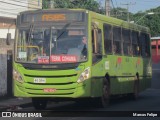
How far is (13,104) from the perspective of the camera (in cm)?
2173

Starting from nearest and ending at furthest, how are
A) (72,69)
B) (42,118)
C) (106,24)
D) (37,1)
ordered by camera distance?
(42,118) → (72,69) → (106,24) → (37,1)

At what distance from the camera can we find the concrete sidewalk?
2014 centimetres

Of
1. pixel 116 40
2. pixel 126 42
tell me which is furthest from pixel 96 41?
pixel 126 42

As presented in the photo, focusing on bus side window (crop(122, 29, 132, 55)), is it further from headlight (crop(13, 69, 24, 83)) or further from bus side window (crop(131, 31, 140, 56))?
headlight (crop(13, 69, 24, 83))

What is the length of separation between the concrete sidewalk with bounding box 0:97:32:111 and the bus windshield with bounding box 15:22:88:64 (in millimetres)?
2319

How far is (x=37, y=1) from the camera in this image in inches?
1704

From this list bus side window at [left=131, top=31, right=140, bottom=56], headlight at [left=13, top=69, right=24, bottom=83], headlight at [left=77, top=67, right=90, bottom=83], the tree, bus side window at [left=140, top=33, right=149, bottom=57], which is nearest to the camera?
headlight at [left=77, top=67, right=90, bottom=83]

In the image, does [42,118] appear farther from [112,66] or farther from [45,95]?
[112,66]

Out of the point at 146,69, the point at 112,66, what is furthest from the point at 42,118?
the point at 146,69

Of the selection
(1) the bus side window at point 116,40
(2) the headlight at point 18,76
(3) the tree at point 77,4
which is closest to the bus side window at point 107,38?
(1) the bus side window at point 116,40

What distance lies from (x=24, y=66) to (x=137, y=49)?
8.25 metres

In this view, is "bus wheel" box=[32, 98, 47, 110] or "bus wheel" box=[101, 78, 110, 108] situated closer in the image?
"bus wheel" box=[32, 98, 47, 110]

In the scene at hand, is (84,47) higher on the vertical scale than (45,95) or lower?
higher

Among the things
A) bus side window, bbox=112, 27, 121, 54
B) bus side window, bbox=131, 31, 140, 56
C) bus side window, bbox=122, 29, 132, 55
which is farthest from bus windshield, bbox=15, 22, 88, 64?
bus side window, bbox=131, 31, 140, 56
